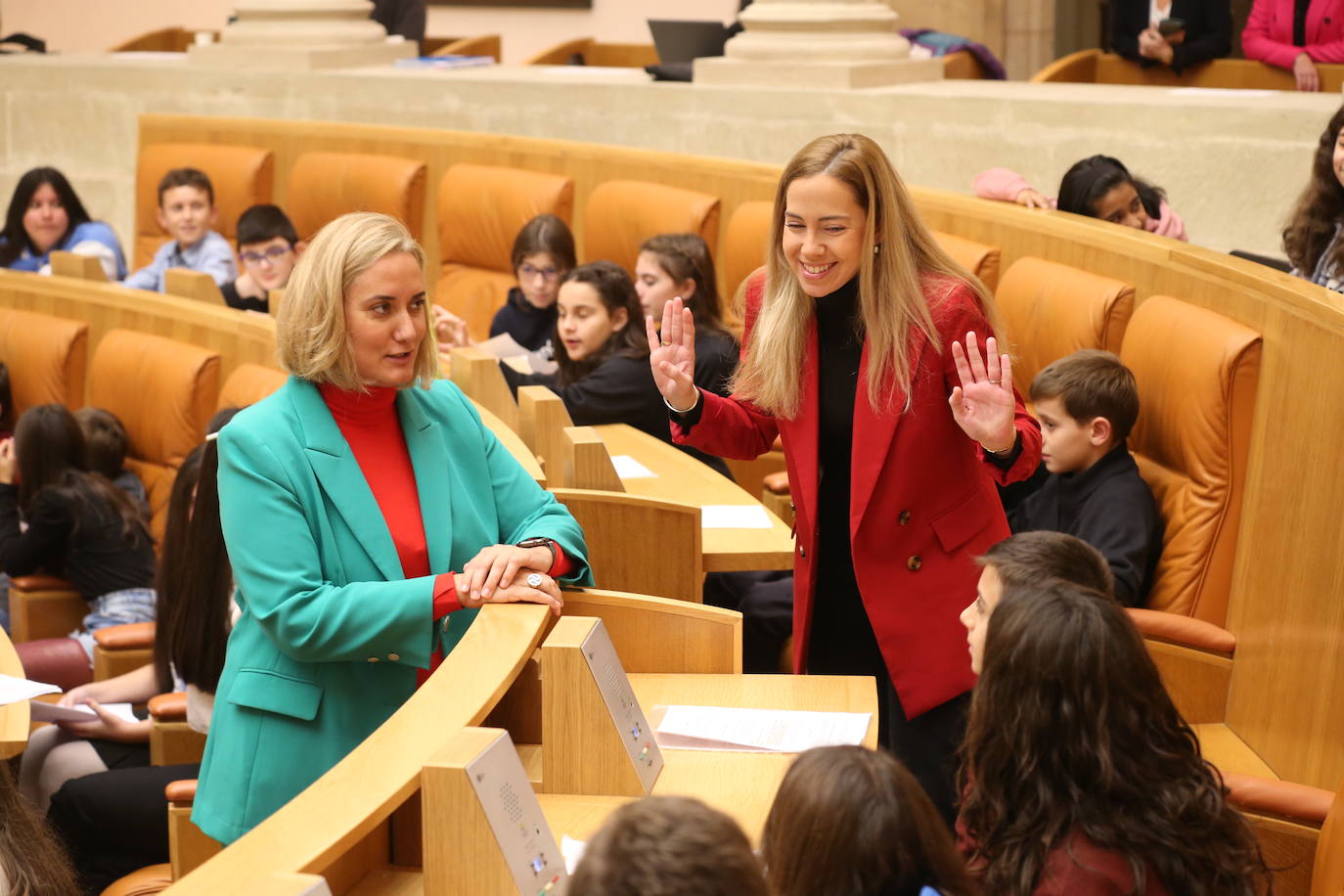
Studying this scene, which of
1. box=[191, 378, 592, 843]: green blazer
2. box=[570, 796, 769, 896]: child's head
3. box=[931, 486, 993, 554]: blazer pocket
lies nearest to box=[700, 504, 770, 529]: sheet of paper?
box=[931, 486, 993, 554]: blazer pocket

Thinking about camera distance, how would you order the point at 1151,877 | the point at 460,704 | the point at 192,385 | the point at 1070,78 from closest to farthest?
the point at 1151,877
the point at 460,704
the point at 192,385
the point at 1070,78

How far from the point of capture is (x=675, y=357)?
2.50 meters

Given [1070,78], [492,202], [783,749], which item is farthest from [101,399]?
[1070,78]

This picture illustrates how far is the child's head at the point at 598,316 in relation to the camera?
4.20 m

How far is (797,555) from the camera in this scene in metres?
2.55

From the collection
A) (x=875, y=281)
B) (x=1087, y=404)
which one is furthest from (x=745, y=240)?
(x=875, y=281)

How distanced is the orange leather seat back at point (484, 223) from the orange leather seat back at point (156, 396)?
4.68 ft

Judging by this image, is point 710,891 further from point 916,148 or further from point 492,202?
point 492,202

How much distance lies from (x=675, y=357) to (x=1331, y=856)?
45.4 inches

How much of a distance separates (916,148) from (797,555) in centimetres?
323

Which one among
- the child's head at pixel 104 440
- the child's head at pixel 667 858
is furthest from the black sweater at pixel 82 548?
the child's head at pixel 667 858

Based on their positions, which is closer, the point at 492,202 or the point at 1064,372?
the point at 1064,372

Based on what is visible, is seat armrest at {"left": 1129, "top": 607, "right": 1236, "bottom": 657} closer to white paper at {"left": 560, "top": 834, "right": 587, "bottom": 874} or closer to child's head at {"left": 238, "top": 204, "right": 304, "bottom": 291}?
white paper at {"left": 560, "top": 834, "right": 587, "bottom": 874}

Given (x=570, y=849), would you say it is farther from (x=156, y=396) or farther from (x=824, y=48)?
(x=824, y=48)
